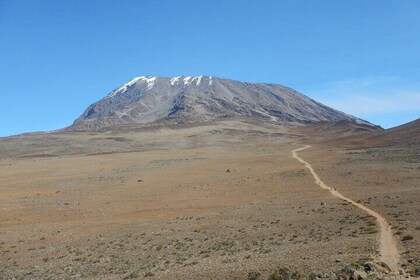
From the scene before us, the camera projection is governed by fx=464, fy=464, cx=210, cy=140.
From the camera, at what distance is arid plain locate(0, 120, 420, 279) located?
1842 cm

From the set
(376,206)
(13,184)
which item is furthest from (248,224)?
(13,184)

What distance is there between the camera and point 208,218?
30672 millimetres

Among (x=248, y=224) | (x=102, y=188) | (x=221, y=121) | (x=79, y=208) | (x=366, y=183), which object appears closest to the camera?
(x=248, y=224)

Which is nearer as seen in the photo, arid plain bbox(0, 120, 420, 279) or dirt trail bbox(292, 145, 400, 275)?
dirt trail bbox(292, 145, 400, 275)

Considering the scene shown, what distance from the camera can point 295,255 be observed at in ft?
59.5

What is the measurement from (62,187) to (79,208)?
14488 millimetres

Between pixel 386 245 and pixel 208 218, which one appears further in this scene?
pixel 208 218

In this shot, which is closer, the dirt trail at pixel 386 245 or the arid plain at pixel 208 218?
the dirt trail at pixel 386 245

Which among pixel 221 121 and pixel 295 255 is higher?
pixel 221 121

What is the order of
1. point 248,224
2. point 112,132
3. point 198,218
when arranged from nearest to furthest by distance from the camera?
point 248,224, point 198,218, point 112,132

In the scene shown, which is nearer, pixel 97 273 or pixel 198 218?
pixel 97 273

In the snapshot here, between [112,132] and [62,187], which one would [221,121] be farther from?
[62,187]

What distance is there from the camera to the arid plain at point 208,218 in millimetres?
18422

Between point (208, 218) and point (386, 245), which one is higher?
point (386, 245)
